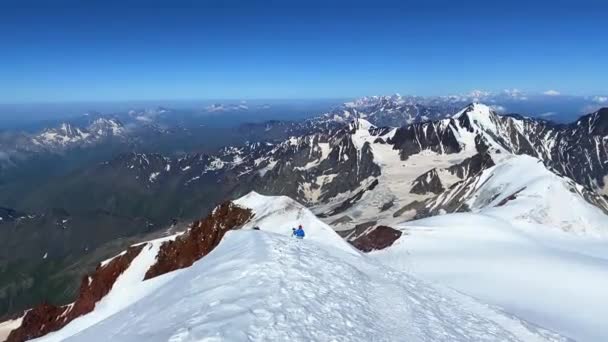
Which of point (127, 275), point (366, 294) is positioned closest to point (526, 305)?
point (366, 294)

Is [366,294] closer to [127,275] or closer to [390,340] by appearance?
[390,340]

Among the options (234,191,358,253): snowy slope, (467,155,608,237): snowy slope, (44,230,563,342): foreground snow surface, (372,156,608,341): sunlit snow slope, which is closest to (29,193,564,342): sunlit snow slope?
(44,230,563,342): foreground snow surface

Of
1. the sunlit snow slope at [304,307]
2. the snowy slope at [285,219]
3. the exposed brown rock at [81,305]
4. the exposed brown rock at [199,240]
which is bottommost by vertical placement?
the exposed brown rock at [81,305]

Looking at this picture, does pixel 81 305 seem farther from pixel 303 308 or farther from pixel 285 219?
pixel 303 308

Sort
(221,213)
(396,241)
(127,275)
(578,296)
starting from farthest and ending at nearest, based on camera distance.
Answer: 1. (221,213)
2. (127,275)
3. (396,241)
4. (578,296)

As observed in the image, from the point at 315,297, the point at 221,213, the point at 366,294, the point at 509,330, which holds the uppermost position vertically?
the point at 315,297

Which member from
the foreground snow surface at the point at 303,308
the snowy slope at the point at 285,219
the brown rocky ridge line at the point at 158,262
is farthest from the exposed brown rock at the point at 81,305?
the foreground snow surface at the point at 303,308

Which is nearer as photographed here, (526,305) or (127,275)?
(526,305)

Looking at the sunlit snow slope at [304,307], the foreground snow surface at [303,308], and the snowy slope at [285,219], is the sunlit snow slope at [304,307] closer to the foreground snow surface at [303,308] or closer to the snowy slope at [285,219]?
the foreground snow surface at [303,308]
